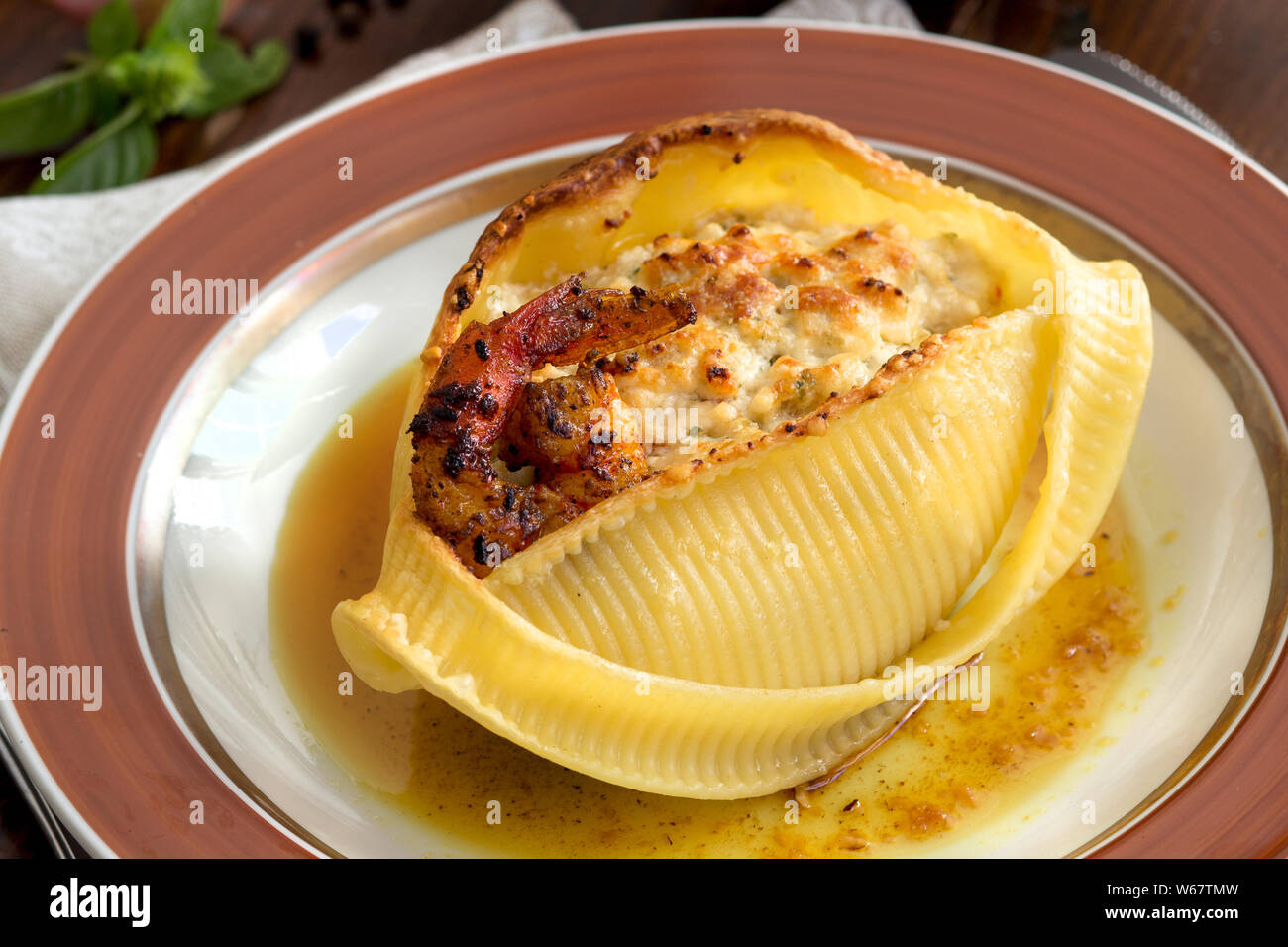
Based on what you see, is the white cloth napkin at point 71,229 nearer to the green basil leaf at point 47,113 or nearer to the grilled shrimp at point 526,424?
the green basil leaf at point 47,113

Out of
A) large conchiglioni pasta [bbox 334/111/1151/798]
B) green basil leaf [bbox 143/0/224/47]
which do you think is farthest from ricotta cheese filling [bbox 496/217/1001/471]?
green basil leaf [bbox 143/0/224/47]

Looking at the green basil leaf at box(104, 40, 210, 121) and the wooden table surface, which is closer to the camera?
the wooden table surface

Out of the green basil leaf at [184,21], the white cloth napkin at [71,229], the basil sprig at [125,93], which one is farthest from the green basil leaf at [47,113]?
the white cloth napkin at [71,229]

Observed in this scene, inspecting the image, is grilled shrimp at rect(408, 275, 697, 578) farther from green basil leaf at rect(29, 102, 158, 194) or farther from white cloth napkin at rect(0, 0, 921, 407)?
green basil leaf at rect(29, 102, 158, 194)

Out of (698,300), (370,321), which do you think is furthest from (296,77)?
(698,300)

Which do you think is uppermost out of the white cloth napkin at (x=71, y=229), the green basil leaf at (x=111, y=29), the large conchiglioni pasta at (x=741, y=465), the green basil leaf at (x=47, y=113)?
the green basil leaf at (x=111, y=29)

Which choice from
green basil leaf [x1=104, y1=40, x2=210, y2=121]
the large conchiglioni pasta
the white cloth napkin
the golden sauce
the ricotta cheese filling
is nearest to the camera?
the large conchiglioni pasta

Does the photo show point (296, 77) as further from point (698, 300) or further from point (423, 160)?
point (698, 300)
